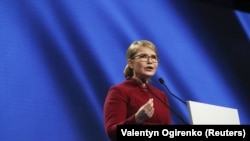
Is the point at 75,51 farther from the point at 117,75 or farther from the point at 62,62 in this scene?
the point at 117,75

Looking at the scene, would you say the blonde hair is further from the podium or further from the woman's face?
the podium

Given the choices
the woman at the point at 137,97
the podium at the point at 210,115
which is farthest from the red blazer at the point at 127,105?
the podium at the point at 210,115

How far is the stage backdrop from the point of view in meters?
1.76

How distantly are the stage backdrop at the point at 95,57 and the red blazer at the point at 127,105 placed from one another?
41 millimetres

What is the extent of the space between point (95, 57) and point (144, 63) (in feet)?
0.69

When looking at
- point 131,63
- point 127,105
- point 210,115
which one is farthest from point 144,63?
point 210,115

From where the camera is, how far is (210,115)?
1.80 metres

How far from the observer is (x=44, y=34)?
6.12 ft

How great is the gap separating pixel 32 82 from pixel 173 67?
647 millimetres

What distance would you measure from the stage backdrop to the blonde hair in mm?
25

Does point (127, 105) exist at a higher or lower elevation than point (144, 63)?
lower

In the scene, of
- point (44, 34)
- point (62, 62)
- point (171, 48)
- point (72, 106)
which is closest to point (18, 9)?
point (44, 34)

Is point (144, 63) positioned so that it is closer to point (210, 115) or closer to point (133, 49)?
point (133, 49)

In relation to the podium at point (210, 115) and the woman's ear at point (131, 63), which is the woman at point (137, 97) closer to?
the woman's ear at point (131, 63)
